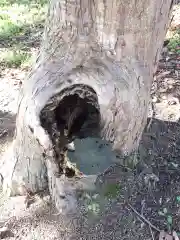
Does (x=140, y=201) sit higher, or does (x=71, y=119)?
(x=71, y=119)

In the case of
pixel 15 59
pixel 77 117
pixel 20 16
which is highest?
pixel 20 16

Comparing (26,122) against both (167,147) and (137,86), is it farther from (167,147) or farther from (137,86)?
(167,147)

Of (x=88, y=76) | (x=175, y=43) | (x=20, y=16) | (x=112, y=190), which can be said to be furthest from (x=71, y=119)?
(x=20, y=16)

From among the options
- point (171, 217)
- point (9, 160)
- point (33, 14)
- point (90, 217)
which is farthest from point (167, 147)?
point (33, 14)

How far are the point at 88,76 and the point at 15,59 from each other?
216 centimetres

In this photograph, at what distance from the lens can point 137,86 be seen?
2318 millimetres

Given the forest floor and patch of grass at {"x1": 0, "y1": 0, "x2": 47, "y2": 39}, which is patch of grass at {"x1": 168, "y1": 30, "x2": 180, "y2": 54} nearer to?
the forest floor

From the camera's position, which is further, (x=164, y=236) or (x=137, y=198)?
(x=137, y=198)

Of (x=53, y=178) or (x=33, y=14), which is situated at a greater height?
(x=33, y=14)

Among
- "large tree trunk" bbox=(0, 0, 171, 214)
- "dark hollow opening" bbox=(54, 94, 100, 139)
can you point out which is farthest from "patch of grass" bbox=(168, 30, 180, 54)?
"dark hollow opening" bbox=(54, 94, 100, 139)

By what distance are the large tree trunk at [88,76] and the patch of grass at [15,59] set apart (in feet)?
5.83

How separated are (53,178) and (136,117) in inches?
25.6

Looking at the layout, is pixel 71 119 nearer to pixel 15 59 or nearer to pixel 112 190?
pixel 112 190

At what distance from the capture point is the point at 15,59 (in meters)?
4.12
